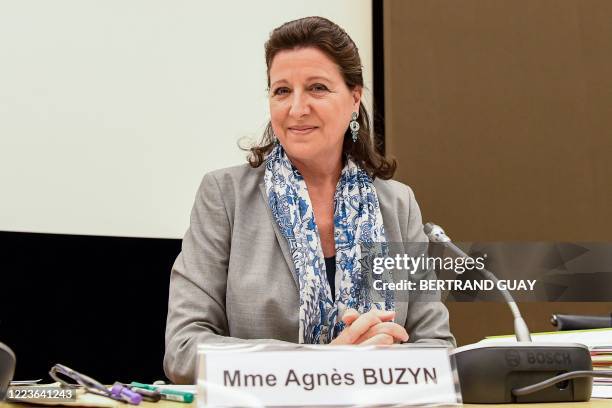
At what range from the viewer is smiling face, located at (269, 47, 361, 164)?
164cm

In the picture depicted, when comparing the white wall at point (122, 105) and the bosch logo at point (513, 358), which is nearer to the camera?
the bosch logo at point (513, 358)

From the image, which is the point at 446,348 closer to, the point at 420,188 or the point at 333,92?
the point at 333,92

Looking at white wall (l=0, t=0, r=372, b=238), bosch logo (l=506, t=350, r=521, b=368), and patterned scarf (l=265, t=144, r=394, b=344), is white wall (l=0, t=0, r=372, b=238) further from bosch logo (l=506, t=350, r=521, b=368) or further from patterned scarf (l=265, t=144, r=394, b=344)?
bosch logo (l=506, t=350, r=521, b=368)

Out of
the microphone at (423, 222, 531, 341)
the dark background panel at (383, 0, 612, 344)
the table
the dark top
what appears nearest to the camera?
the table

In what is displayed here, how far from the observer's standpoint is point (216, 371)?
715mm

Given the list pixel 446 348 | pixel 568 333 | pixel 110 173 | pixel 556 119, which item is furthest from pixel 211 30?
pixel 446 348

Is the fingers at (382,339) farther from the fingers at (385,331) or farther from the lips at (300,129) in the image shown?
the lips at (300,129)

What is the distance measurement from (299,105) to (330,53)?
17cm

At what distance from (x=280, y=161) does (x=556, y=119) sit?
1.90m

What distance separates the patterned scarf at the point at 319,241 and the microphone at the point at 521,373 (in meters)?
0.60

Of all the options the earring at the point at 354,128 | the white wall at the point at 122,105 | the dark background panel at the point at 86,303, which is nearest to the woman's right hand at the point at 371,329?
the earring at the point at 354,128

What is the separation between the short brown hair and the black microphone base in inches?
36.3

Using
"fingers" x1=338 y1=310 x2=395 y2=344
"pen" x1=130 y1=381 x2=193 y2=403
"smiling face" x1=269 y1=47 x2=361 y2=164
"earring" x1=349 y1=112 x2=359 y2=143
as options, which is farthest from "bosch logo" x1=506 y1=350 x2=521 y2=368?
"earring" x1=349 y1=112 x2=359 y2=143

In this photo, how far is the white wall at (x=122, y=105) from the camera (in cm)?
244
